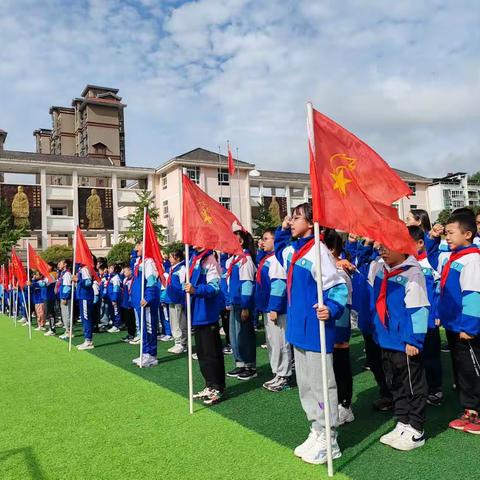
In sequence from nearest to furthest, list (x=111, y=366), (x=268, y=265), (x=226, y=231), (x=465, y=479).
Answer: (x=465, y=479)
(x=226, y=231)
(x=268, y=265)
(x=111, y=366)

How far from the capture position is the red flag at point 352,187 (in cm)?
356

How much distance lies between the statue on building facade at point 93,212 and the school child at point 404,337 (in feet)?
119

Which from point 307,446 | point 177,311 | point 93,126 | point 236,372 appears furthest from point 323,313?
point 93,126

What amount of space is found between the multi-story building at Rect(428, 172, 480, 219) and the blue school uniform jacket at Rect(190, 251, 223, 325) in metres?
56.6

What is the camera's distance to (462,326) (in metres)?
4.04

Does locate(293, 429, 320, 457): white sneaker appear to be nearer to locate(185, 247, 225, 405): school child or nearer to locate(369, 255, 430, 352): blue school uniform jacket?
locate(369, 255, 430, 352): blue school uniform jacket

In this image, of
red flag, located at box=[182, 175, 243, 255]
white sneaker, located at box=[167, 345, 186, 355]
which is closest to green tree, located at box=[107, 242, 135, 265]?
white sneaker, located at box=[167, 345, 186, 355]

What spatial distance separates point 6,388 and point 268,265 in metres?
4.03

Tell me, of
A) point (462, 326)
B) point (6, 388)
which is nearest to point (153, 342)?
point (6, 388)

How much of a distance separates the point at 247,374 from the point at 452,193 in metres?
65.0

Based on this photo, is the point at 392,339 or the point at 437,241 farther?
the point at 437,241

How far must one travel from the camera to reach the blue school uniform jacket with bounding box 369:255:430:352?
147 inches

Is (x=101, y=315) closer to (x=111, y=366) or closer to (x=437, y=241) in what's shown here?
(x=111, y=366)

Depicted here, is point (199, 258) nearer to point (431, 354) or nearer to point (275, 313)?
point (275, 313)
